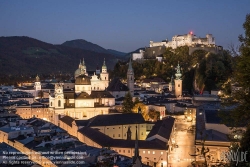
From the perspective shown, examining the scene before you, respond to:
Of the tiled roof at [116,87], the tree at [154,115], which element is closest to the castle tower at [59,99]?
the tree at [154,115]

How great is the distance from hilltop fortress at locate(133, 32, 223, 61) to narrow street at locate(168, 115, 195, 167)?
3303cm

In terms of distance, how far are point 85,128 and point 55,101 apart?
34.1 feet

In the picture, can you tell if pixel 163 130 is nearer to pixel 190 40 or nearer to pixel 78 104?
pixel 78 104

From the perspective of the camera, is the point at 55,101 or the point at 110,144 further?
the point at 55,101

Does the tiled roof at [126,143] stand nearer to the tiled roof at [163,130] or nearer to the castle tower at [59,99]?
the tiled roof at [163,130]

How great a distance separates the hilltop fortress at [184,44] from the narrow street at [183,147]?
33034 mm

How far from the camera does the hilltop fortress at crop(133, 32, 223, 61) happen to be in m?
68.6

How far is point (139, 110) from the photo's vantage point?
3866cm

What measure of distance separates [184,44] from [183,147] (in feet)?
158

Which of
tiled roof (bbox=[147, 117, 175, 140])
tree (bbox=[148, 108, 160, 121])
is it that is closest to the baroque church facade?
tree (bbox=[148, 108, 160, 121])

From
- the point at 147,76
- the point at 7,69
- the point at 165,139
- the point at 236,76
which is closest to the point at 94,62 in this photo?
the point at 7,69

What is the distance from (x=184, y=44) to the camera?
7225 centimetres

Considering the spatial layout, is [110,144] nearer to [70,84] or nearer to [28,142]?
[28,142]

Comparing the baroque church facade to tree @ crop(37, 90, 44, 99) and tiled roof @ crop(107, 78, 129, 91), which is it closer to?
tiled roof @ crop(107, 78, 129, 91)
